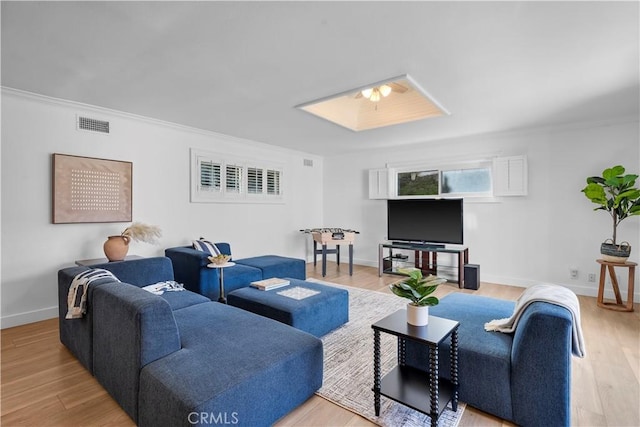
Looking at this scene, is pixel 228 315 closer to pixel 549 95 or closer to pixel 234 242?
pixel 234 242

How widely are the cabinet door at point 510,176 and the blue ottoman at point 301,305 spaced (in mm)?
3273

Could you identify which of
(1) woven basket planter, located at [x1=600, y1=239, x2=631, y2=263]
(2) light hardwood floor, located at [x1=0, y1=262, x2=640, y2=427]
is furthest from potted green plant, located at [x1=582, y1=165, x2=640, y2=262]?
(2) light hardwood floor, located at [x1=0, y1=262, x2=640, y2=427]

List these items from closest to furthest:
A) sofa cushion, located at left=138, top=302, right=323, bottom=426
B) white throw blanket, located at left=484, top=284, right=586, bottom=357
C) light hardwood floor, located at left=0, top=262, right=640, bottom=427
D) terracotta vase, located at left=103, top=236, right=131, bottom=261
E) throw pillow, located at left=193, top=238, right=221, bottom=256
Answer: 1. sofa cushion, located at left=138, top=302, right=323, bottom=426
2. white throw blanket, located at left=484, top=284, right=586, bottom=357
3. light hardwood floor, located at left=0, top=262, right=640, bottom=427
4. terracotta vase, located at left=103, top=236, right=131, bottom=261
5. throw pillow, located at left=193, top=238, right=221, bottom=256

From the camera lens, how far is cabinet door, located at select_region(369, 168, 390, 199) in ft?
19.2

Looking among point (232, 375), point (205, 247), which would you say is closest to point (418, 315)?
point (232, 375)

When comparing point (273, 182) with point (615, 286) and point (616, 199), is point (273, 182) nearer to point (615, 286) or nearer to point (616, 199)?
point (616, 199)

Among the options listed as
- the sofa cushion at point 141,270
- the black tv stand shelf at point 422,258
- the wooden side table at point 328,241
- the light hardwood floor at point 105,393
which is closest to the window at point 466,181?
the black tv stand shelf at point 422,258

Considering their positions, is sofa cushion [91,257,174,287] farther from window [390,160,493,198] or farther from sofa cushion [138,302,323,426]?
window [390,160,493,198]

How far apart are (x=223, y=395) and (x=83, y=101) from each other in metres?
3.55

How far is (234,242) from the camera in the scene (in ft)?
16.5

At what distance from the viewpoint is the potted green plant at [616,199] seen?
3422 millimetres

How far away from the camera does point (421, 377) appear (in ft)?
5.97

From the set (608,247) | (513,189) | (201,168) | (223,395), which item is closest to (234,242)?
(201,168)

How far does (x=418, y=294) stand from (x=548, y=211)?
12.8 feet
